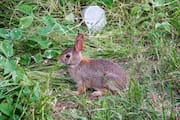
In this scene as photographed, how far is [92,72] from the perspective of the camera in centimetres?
474

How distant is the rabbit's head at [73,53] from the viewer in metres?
4.74

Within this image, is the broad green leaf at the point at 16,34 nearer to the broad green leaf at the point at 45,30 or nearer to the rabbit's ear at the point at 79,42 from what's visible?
the broad green leaf at the point at 45,30

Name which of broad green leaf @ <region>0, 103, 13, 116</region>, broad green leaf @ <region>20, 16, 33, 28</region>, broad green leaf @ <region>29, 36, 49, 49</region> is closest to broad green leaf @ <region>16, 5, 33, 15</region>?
broad green leaf @ <region>20, 16, 33, 28</region>

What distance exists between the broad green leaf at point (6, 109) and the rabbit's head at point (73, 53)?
2.09ft

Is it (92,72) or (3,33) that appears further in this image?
(3,33)

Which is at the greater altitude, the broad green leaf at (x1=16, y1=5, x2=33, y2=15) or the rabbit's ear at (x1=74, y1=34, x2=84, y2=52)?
the broad green leaf at (x1=16, y1=5, x2=33, y2=15)

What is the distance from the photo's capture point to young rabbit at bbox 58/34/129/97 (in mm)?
4691

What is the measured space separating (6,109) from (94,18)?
1555 mm

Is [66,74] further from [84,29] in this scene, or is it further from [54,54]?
[84,29]

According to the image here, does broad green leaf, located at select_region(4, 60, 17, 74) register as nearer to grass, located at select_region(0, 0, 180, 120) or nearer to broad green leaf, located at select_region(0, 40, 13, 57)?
grass, located at select_region(0, 0, 180, 120)

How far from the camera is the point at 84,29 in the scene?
547 centimetres

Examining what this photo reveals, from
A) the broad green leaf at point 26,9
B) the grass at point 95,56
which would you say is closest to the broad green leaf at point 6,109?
the grass at point 95,56

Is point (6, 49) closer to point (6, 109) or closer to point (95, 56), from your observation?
point (6, 109)

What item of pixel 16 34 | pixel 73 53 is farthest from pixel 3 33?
pixel 73 53
